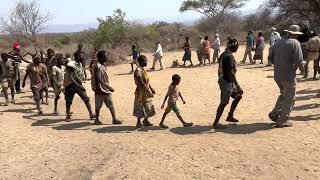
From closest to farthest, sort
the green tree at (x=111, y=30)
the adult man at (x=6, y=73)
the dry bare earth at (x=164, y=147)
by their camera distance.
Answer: the dry bare earth at (x=164, y=147) < the adult man at (x=6, y=73) < the green tree at (x=111, y=30)

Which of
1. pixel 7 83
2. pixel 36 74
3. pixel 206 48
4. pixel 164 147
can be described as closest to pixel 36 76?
pixel 36 74

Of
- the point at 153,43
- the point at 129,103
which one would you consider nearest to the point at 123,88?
the point at 129,103

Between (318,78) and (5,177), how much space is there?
1046 centimetres

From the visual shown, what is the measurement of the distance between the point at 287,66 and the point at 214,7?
40511 mm

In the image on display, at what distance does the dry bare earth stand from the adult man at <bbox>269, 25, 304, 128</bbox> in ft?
1.17

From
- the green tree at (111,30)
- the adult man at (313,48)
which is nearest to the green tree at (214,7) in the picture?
the green tree at (111,30)

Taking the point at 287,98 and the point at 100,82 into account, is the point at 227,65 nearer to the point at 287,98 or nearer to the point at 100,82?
the point at 287,98

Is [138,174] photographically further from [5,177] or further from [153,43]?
[153,43]

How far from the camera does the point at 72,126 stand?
31.6 feet

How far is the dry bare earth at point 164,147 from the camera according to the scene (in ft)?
21.3

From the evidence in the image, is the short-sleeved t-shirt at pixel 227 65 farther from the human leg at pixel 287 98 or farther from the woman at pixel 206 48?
the woman at pixel 206 48

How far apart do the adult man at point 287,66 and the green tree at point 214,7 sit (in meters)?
38.5

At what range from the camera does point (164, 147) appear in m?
7.55

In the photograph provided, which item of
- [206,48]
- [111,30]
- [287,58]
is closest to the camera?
[287,58]
